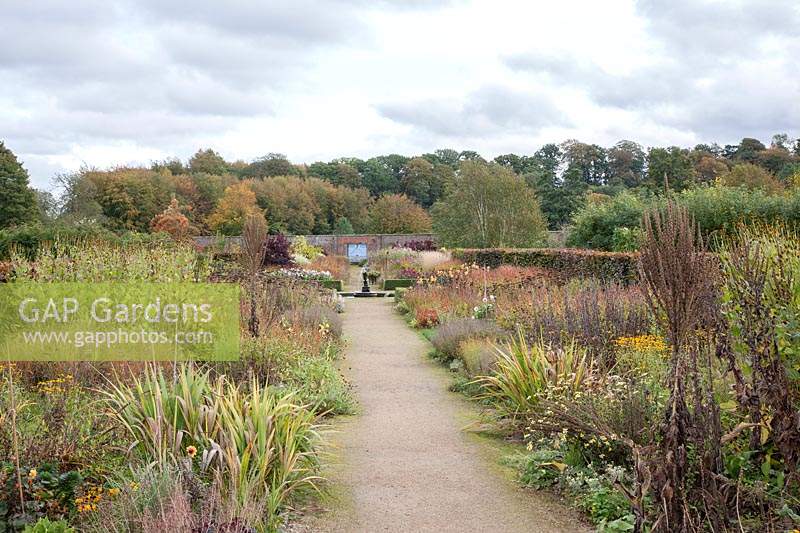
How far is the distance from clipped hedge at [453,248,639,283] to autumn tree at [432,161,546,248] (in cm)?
596

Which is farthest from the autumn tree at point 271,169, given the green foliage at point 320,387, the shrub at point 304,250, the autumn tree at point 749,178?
the green foliage at point 320,387

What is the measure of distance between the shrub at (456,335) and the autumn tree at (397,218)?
1595 inches

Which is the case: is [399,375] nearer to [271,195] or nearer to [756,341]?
[756,341]

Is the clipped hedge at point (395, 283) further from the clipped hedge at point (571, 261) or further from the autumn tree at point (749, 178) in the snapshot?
the autumn tree at point (749, 178)

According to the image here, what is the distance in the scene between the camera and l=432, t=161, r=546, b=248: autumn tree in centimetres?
3106

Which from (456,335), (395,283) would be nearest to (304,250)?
(395,283)

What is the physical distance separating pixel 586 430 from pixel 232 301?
18.4 feet

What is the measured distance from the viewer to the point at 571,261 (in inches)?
687

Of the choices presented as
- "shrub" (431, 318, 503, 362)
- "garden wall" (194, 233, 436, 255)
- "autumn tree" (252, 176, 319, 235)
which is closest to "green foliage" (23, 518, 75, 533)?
"shrub" (431, 318, 503, 362)

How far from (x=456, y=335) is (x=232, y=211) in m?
Result: 40.5

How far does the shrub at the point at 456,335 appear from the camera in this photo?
9.52 meters

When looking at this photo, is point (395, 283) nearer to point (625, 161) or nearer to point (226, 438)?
point (226, 438)

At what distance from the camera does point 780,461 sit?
13.6 ft

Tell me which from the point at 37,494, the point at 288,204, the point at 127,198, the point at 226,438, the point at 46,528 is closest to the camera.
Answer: the point at 46,528
